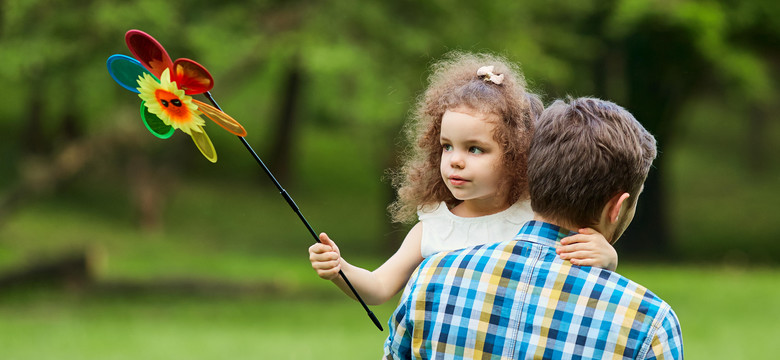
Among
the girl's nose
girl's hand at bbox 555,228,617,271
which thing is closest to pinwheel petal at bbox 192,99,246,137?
the girl's nose

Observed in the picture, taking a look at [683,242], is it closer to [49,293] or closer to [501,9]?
[501,9]

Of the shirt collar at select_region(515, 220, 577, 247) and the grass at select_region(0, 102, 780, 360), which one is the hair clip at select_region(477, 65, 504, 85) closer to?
the shirt collar at select_region(515, 220, 577, 247)

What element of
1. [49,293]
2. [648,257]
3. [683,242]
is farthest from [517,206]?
[683,242]

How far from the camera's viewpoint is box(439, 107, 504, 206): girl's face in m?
2.05

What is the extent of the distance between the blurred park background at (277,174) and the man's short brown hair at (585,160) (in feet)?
12.7

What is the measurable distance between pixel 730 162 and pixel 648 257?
11.2 meters

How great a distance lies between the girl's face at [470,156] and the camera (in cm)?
205

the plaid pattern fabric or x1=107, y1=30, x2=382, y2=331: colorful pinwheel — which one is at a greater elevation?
x1=107, y1=30, x2=382, y2=331: colorful pinwheel

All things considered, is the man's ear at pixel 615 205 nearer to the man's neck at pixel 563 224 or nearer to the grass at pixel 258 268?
the man's neck at pixel 563 224

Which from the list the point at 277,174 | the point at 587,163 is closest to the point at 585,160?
the point at 587,163

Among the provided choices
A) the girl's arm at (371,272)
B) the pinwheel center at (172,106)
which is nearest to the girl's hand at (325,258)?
the girl's arm at (371,272)

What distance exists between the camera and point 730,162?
2508 centimetres

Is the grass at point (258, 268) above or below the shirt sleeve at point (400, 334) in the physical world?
below

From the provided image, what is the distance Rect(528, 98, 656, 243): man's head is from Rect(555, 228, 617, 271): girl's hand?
0.10 feet
